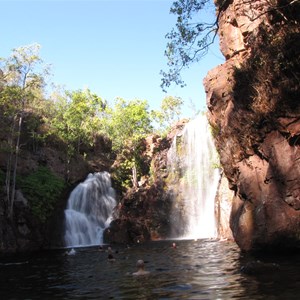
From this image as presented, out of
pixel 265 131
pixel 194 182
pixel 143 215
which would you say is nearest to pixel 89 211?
pixel 143 215

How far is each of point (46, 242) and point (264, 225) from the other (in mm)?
23600

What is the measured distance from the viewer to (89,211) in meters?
40.1

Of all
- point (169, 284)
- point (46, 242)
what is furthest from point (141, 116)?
point (169, 284)

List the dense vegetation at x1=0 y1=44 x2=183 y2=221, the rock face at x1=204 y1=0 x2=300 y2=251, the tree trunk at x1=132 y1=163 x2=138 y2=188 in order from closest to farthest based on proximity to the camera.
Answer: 1. the rock face at x1=204 y1=0 x2=300 y2=251
2. the dense vegetation at x1=0 y1=44 x2=183 y2=221
3. the tree trunk at x1=132 y1=163 x2=138 y2=188

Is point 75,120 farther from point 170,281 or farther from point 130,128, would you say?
point 170,281

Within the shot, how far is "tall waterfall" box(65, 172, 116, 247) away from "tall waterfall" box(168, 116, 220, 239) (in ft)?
24.0

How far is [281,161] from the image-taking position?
16.8 metres

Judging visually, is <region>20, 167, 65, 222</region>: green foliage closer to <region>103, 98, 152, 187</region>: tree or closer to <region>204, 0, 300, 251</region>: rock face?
<region>103, 98, 152, 187</region>: tree

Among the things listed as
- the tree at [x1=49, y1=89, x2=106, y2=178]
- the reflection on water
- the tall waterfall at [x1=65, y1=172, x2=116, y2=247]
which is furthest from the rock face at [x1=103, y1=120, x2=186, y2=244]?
the reflection on water

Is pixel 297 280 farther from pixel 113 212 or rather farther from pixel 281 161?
pixel 113 212

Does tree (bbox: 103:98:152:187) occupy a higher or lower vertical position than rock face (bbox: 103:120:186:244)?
higher

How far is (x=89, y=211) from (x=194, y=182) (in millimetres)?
11458

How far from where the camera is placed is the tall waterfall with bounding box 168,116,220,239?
38.5 meters

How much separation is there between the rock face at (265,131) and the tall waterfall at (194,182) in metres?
17.3
